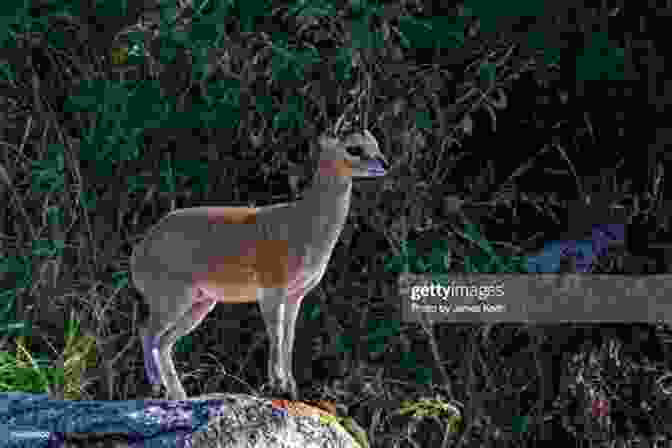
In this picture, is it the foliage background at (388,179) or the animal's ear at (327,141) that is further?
the foliage background at (388,179)

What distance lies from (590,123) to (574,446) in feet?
4.89

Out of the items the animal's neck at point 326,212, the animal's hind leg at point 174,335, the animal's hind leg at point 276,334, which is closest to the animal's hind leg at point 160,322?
the animal's hind leg at point 174,335

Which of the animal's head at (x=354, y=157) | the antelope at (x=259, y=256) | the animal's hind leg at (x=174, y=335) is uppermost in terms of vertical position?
the animal's head at (x=354, y=157)

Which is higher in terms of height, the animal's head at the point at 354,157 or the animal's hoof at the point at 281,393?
the animal's head at the point at 354,157

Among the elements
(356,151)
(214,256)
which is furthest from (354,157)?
(214,256)

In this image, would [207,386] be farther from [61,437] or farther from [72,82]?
[61,437]

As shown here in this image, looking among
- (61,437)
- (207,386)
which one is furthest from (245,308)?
(61,437)

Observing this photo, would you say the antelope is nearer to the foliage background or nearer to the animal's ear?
the animal's ear

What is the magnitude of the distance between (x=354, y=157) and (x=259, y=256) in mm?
416

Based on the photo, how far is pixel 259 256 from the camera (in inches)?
143
